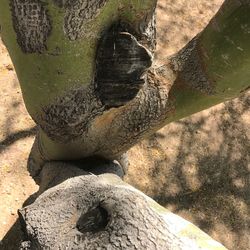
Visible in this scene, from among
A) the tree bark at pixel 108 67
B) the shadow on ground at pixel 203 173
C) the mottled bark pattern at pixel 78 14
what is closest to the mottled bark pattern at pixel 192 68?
the tree bark at pixel 108 67

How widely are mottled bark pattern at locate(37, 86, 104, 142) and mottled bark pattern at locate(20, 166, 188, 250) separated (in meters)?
0.08

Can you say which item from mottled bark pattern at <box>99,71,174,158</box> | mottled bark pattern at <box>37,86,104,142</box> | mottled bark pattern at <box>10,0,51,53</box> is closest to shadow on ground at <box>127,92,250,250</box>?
mottled bark pattern at <box>99,71,174,158</box>

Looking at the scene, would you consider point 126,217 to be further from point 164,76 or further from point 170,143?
point 170,143

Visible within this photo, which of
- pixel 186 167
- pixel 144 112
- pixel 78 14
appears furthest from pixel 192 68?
pixel 186 167

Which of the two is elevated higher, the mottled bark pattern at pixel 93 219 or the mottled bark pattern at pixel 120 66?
the mottled bark pattern at pixel 120 66

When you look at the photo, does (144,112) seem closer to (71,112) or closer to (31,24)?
(71,112)

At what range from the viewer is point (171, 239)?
0.47 metres

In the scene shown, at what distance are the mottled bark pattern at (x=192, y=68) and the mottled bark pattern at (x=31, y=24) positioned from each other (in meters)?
0.26

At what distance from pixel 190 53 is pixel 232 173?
842mm

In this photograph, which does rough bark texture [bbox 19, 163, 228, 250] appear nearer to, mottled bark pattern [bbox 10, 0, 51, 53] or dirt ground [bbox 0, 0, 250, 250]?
mottled bark pattern [bbox 10, 0, 51, 53]

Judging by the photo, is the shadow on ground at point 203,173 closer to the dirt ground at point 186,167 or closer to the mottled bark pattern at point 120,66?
the dirt ground at point 186,167

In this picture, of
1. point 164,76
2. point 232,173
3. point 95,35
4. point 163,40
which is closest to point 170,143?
point 232,173

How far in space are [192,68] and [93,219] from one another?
11.8 inches

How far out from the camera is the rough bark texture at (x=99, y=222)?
47 cm
